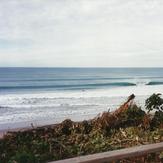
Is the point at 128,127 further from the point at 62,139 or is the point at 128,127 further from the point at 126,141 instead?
the point at 62,139

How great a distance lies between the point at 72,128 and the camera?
5824 millimetres

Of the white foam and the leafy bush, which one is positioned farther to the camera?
the white foam

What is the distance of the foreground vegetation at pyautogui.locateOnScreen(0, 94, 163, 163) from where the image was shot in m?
4.77

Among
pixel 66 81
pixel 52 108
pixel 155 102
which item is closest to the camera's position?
pixel 155 102

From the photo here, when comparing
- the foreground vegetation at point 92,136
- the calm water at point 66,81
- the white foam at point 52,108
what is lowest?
the white foam at point 52,108

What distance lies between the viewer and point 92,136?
18.2 feet

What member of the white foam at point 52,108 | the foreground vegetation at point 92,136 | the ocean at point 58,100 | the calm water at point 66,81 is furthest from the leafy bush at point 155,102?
the calm water at point 66,81

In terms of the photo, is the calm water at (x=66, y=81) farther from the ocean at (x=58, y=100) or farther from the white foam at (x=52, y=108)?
the white foam at (x=52, y=108)

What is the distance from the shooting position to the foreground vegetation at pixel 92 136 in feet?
15.6

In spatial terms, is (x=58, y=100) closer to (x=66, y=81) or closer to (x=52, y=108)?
(x=52, y=108)

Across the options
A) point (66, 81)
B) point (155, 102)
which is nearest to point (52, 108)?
point (155, 102)

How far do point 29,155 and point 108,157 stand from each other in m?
1.25

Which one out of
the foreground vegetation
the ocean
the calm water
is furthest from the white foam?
the calm water

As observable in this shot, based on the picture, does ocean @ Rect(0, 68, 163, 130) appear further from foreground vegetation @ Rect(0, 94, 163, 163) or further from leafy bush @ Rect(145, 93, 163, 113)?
foreground vegetation @ Rect(0, 94, 163, 163)
